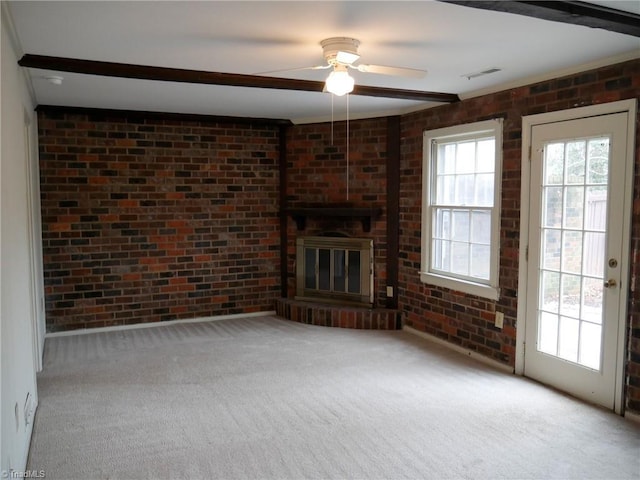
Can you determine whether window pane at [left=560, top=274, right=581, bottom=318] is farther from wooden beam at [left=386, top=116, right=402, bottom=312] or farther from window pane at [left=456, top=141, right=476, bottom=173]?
wooden beam at [left=386, top=116, right=402, bottom=312]

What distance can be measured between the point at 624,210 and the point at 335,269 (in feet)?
10.1

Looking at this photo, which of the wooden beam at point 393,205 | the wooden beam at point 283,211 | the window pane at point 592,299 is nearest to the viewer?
the window pane at point 592,299

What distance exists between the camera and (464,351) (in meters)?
4.54

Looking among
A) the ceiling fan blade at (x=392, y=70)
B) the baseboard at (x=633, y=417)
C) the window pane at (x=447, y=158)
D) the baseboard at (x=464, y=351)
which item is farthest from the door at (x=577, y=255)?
the ceiling fan blade at (x=392, y=70)

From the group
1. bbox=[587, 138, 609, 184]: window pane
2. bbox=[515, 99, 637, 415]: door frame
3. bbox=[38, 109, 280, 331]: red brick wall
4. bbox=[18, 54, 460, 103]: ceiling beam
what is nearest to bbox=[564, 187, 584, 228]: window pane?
bbox=[587, 138, 609, 184]: window pane

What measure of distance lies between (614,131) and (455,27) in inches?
51.9

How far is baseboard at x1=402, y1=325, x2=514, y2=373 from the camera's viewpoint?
412 cm

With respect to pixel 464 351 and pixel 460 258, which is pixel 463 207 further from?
pixel 464 351

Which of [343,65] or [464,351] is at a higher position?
[343,65]

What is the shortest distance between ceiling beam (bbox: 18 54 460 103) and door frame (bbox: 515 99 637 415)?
103cm

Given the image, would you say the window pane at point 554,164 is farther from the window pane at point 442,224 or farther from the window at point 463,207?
the window pane at point 442,224

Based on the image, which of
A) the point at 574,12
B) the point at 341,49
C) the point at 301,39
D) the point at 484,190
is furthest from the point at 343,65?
the point at 484,190

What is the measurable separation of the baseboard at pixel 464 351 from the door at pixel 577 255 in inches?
8.6

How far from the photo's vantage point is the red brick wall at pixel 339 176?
17.7ft
